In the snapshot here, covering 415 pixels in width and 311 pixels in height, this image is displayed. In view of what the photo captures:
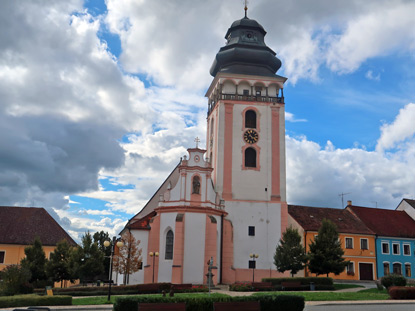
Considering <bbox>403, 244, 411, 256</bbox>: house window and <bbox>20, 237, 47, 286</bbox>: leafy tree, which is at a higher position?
<bbox>403, 244, 411, 256</bbox>: house window

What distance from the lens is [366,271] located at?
54375 mm

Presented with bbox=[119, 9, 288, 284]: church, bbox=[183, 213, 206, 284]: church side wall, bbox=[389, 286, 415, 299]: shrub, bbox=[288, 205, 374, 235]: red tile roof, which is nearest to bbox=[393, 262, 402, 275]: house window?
bbox=[288, 205, 374, 235]: red tile roof

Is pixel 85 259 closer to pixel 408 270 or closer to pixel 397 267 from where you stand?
pixel 397 267

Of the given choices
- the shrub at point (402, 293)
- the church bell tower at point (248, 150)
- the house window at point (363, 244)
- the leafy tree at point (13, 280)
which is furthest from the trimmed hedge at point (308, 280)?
the leafy tree at point (13, 280)

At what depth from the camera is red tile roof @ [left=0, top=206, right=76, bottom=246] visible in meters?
54.6

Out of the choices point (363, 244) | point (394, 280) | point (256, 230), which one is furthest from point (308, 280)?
point (363, 244)

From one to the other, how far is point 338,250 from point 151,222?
1883cm

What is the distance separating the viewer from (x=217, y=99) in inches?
2165

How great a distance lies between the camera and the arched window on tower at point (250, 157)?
5288 cm

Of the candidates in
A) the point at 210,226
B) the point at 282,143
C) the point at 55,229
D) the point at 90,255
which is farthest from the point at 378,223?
the point at 55,229

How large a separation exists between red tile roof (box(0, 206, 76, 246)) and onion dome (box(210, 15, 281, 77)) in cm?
2877

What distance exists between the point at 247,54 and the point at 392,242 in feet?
97.1

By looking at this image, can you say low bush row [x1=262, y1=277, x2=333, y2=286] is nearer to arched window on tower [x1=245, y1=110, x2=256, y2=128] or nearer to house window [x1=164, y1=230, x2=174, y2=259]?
house window [x1=164, y1=230, x2=174, y2=259]

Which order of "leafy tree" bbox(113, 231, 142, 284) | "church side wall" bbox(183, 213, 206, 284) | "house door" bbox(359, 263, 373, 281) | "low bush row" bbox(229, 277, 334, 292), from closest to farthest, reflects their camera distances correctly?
"low bush row" bbox(229, 277, 334, 292) < "leafy tree" bbox(113, 231, 142, 284) < "church side wall" bbox(183, 213, 206, 284) < "house door" bbox(359, 263, 373, 281)
